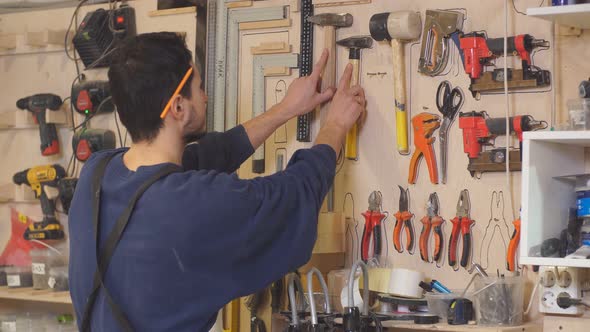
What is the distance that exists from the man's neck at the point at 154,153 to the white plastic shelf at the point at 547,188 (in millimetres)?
960

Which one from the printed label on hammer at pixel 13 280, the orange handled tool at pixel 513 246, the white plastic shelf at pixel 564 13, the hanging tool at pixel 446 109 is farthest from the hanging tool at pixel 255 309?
the white plastic shelf at pixel 564 13

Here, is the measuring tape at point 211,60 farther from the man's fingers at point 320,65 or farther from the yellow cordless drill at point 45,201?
the yellow cordless drill at point 45,201

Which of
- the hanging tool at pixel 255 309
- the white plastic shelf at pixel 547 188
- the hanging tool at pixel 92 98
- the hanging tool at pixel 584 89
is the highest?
the hanging tool at pixel 92 98

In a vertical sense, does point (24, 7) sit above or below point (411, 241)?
above

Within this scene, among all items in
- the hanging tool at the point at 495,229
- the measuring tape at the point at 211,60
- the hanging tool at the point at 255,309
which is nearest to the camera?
the hanging tool at the point at 495,229

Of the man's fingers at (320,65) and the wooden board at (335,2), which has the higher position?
the wooden board at (335,2)

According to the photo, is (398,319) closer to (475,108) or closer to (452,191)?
(452,191)

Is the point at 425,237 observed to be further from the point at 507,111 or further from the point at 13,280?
the point at 13,280

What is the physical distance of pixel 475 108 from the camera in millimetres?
3027

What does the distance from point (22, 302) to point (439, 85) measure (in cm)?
214

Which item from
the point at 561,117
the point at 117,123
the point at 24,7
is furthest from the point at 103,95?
the point at 561,117

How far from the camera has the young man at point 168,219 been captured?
93.6 inches

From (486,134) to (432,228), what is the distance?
360 mm

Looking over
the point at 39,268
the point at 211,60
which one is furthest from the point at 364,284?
the point at 39,268
